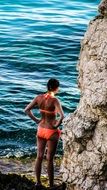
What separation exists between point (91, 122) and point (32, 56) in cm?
1814

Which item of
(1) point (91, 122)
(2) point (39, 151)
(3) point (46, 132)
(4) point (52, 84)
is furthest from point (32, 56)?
(1) point (91, 122)

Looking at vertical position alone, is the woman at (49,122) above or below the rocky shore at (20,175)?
above

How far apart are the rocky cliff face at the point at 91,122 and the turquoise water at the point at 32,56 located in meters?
4.57

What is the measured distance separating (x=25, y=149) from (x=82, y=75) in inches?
224

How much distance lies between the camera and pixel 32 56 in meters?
28.0

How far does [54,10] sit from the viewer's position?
41344 millimetres

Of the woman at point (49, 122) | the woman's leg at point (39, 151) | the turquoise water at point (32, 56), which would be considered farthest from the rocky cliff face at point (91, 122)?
the turquoise water at point (32, 56)

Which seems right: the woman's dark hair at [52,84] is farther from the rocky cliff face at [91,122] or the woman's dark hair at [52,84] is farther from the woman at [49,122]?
the rocky cliff face at [91,122]

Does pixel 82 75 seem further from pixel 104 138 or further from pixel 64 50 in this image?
pixel 64 50

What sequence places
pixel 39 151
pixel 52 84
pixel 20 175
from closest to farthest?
pixel 52 84 < pixel 39 151 < pixel 20 175

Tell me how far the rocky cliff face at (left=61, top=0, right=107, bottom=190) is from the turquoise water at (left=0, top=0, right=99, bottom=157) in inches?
180

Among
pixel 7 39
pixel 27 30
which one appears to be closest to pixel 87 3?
pixel 27 30

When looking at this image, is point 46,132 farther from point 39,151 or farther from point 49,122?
point 39,151

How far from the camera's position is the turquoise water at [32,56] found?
712 inches
